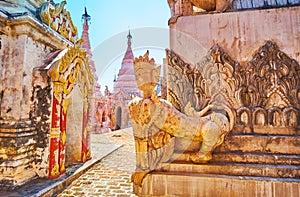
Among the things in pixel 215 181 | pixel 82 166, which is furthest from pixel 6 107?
pixel 215 181

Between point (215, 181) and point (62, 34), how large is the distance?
5876 mm

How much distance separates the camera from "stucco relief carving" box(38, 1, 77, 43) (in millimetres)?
5135

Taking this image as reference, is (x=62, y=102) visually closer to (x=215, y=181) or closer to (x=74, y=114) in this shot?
(x=74, y=114)

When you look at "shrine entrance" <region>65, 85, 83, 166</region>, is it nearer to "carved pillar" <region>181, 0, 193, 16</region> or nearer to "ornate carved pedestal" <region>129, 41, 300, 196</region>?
"carved pillar" <region>181, 0, 193, 16</region>

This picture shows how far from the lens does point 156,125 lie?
222 centimetres

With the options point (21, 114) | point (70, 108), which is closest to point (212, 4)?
point (21, 114)

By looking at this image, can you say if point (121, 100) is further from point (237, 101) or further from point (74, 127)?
point (237, 101)

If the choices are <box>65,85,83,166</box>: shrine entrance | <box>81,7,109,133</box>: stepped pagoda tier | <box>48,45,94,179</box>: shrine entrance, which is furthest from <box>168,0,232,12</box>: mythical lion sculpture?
<box>81,7,109,133</box>: stepped pagoda tier

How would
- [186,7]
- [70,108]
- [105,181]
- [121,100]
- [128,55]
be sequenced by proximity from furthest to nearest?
[128,55]
[121,100]
[70,108]
[105,181]
[186,7]

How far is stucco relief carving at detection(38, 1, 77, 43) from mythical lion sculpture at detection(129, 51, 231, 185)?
14.0ft

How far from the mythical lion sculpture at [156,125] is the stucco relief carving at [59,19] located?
4272 mm

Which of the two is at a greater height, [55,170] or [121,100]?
[121,100]

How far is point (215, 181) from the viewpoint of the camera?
7.02ft

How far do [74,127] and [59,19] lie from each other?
11.1 feet
